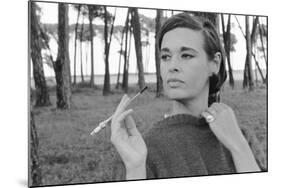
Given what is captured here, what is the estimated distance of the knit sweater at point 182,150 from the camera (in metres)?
4.04

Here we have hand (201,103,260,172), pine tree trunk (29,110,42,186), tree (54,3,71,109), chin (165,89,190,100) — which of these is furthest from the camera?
hand (201,103,260,172)

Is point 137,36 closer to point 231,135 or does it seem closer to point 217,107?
point 217,107

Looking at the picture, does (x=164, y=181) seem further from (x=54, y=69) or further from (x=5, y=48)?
(x=5, y=48)

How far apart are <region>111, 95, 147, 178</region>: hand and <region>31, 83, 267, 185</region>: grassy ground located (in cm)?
6

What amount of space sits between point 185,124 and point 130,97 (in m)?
0.52

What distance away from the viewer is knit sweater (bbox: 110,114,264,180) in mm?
4035

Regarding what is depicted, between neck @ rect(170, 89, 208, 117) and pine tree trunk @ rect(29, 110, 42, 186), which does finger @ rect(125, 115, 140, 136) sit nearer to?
neck @ rect(170, 89, 208, 117)

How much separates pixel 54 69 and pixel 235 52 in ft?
5.53

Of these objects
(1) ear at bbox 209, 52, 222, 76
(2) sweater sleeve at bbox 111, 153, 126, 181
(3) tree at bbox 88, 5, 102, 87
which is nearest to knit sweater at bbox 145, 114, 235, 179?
(2) sweater sleeve at bbox 111, 153, 126, 181

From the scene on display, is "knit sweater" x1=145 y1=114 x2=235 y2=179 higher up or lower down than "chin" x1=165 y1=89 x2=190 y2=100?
lower down

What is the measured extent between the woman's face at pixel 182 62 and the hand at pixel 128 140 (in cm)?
43
